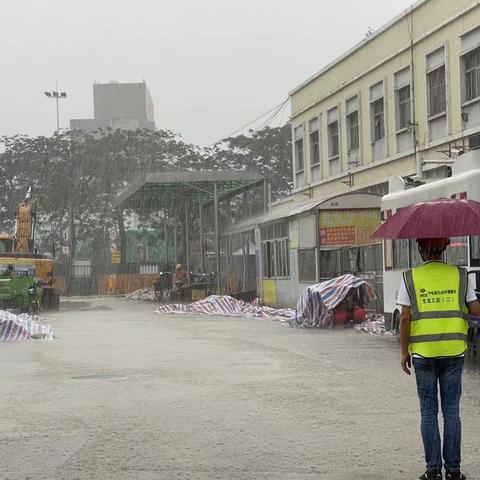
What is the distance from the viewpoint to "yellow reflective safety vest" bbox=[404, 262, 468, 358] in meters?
5.54

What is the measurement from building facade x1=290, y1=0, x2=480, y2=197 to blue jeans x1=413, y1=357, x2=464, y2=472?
14014 millimetres

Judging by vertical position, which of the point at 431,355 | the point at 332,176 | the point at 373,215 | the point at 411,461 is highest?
the point at 332,176

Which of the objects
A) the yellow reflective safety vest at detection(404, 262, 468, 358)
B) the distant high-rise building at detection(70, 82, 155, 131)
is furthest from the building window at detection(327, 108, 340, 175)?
the distant high-rise building at detection(70, 82, 155, 131)

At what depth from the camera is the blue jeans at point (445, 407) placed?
5547 millimetres

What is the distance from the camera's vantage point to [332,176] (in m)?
34.5

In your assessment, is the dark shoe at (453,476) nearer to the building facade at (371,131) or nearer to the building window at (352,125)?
the building facade at (371,131)

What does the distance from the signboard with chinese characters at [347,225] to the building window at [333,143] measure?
1042 cm

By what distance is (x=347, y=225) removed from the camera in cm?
2366

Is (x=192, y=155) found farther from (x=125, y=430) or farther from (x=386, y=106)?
(x=125, y=430)

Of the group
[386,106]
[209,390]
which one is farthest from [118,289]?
[209,390]

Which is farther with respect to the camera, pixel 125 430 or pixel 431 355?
pixel 125 430

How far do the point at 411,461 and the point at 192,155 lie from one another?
169 ft

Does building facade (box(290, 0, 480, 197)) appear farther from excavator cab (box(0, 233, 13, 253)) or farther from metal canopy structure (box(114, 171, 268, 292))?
excavator cab (box(0, 233, 13, 253))

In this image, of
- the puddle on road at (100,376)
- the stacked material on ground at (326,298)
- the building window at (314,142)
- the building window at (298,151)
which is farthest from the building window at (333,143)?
the puddle on road at (100,376)
